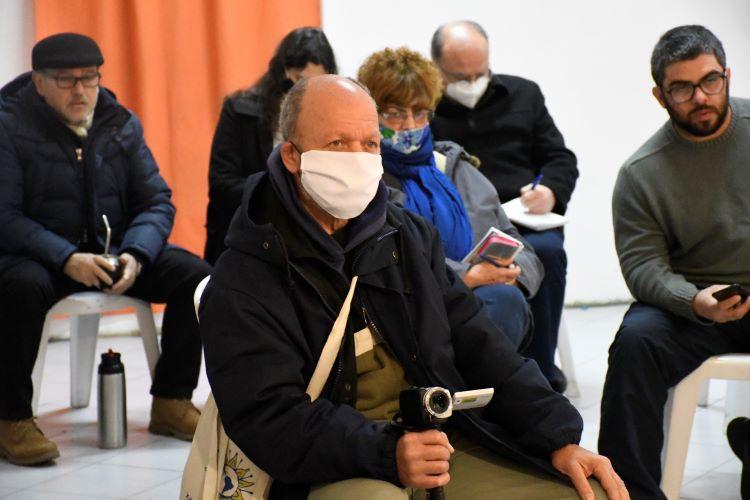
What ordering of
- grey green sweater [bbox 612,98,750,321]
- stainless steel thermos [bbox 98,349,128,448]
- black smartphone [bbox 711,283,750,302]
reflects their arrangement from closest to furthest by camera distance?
black smartphone [bbox 711,283,750,302], grey green sweater [bbox 612,98,750,321], stainless steel thermos [bbox 98,349,128,448]

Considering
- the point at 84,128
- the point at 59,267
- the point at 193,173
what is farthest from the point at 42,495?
the point at 193,173

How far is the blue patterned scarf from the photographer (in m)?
3.42

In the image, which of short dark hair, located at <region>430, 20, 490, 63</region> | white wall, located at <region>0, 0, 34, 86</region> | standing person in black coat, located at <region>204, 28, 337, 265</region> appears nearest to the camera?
standing person in black coat, located at <region>204, 28, 337, 265</region>

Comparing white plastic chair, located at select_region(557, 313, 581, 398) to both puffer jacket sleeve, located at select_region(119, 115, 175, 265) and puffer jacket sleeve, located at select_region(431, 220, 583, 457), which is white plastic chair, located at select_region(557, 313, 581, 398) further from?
puffer jacket sleeve, located at select_region(431, 220, 583, 457)

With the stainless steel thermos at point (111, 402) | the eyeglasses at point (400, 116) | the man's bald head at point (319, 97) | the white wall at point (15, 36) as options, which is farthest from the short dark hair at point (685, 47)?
the white wall at point (15, 36)

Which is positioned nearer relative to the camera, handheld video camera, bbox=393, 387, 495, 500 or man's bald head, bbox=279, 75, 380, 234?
handheld video camera, bbox=393, 387, 495, 500

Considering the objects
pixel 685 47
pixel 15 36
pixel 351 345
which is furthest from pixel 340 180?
pixel 15 36

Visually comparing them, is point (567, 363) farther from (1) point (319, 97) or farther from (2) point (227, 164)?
(1) point (319, 97)

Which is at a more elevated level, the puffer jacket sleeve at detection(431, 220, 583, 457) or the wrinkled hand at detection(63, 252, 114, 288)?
the puffer jacket sleeve at detection(431, 220, 583, 457)

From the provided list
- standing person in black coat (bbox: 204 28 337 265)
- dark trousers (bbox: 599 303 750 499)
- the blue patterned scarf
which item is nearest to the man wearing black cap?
standing person in black coat (bbox: 204 28 337 265)

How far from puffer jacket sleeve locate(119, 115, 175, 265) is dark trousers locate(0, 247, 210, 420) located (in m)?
0.10

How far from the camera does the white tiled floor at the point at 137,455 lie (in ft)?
11.3

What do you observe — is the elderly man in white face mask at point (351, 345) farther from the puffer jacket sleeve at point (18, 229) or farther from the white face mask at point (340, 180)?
the puffer jacket sleeve at point (18, 229)

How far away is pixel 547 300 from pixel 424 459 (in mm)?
2227
